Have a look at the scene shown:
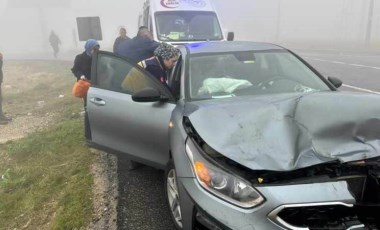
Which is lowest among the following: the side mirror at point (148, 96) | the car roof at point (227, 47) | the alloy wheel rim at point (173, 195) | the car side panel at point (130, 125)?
the alloy wheel rim at point (173, 195)

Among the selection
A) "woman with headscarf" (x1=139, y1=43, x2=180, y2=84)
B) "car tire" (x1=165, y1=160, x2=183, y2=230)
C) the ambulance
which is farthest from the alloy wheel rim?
the ambulance

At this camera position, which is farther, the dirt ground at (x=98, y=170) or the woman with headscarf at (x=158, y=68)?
the woman with headscarf at (x=158, y=68)

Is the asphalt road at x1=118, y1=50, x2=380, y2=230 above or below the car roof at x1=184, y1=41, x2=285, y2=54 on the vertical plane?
below

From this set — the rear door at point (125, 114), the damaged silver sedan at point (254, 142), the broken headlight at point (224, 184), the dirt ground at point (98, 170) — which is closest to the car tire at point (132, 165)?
the dirt ground at point (98, 170)

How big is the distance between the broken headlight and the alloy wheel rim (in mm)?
617

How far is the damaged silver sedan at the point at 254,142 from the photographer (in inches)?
92.8

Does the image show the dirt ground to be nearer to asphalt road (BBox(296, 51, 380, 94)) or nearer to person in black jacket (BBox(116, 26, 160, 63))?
person in black jacket (BBox(116, 26, 160, 63))

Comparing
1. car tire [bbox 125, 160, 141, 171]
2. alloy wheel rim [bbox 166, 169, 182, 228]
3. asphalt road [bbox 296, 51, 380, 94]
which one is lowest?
asphalt road [bbox 296, 51, 380, 94]

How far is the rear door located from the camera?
3895mm

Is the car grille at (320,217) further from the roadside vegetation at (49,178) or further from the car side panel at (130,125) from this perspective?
the roadside vegetation at (49,178)

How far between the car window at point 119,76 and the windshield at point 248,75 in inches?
20.0

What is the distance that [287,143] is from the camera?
265cm

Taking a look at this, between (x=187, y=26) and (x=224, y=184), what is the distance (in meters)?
8.10

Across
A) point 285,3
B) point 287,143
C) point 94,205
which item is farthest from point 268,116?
point 285,3
